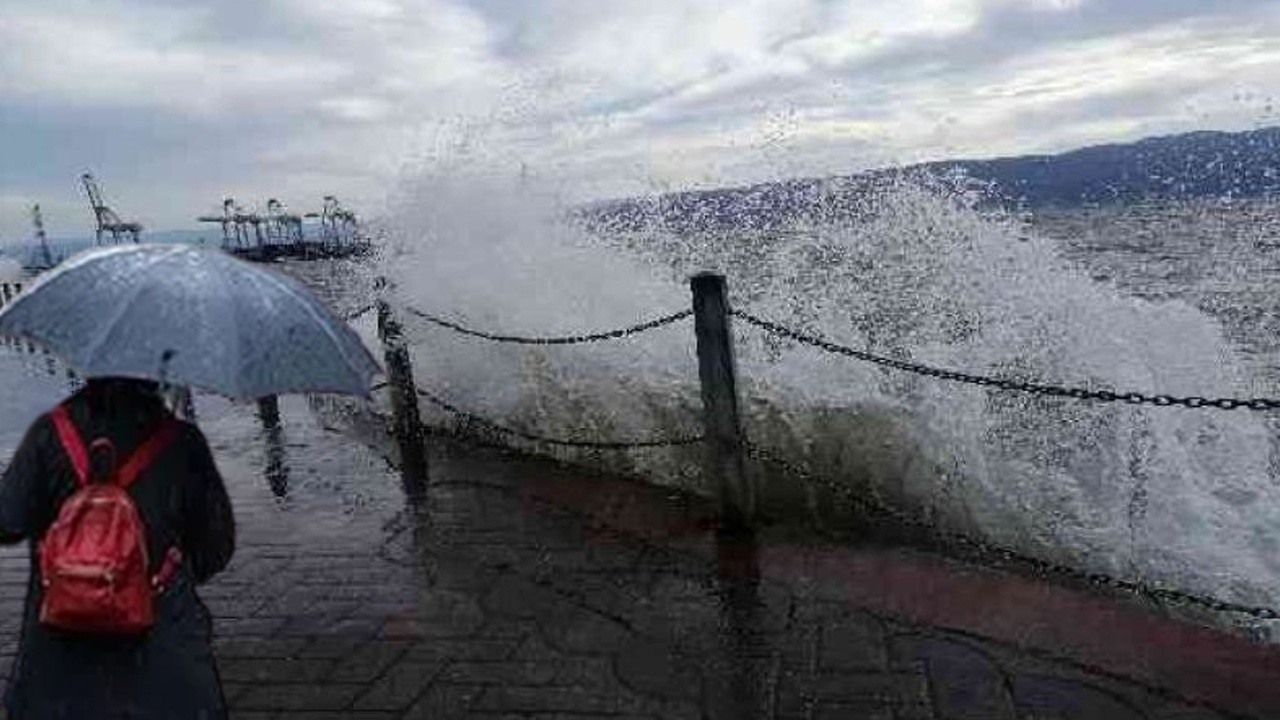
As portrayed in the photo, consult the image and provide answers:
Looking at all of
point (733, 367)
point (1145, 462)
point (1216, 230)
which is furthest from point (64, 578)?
point (1216, 230)

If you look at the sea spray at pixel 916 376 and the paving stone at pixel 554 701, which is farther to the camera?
the sea spray at pixel 916 376

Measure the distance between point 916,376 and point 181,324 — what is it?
6.98 m

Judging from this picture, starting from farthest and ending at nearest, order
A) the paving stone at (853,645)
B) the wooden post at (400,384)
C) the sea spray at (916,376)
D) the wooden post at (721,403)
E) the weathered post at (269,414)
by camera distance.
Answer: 1. the weathered post at (269,414)
2. the wooden post at (400,384)
3. the sea spray at (916,376)
4. the wooden post at (721,403)
5. the paving stone at (853,645)

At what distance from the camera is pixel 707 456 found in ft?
20.6

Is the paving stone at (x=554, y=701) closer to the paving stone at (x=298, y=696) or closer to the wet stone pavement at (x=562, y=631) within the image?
the wet stone pavement at (x=562, y=631)

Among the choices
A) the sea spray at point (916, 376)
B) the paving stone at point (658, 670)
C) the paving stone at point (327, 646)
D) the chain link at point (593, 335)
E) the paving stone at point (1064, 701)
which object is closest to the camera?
the paving stone at point (1064, 701)

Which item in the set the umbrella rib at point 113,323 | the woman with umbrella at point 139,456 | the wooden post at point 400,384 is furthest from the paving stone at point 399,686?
the wooden post at point 400,384

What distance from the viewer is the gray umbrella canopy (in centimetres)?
228

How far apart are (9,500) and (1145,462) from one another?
24.9 feet

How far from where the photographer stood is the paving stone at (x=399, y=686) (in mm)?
4281

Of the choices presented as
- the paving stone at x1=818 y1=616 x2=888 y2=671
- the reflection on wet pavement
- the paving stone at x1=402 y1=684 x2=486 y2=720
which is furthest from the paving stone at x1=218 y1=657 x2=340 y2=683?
the reflection on wet pavement

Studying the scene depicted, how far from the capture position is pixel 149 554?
2.54 metres

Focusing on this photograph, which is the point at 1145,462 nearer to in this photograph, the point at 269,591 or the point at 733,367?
the point at 733,367

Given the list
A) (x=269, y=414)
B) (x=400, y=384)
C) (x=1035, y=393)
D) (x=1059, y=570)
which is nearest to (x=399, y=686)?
(x=1059, y=570)
